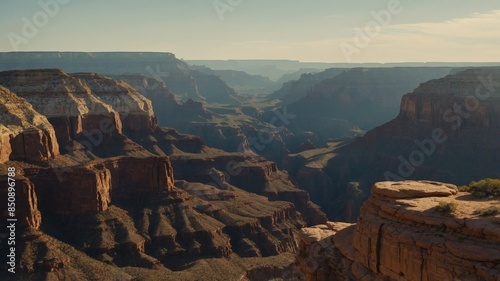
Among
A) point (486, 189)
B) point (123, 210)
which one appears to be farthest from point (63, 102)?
point (486, 189)

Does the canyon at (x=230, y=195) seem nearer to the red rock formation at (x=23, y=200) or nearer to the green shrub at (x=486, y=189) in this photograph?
the red rock formation at (x=23, y=200)

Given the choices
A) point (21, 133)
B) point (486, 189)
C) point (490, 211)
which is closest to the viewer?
point (490, 211)

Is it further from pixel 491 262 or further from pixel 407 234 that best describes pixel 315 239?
pixel 491 262

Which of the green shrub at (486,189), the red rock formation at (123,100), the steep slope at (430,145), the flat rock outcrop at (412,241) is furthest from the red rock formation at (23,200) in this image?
the steep slope at (430,145)

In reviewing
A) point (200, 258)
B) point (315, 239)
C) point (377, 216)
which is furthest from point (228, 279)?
point (377, 216)

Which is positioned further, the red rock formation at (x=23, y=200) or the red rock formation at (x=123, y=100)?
the red rock formation at (x=123, y=100)

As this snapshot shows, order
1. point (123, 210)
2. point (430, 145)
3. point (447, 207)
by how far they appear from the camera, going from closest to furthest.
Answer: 1. point (447, 207)
2. point (123, 210)
3. point (430, 145)

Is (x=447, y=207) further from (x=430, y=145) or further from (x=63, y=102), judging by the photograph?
(x=430, y=145)

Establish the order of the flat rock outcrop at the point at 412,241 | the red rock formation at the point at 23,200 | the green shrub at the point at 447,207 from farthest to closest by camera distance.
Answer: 1. the red rock formation at the point at 23,200
2. the green shrub at the point at 447,207
3. the flat rock outcrop at the point at 412,241
